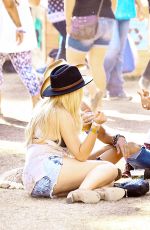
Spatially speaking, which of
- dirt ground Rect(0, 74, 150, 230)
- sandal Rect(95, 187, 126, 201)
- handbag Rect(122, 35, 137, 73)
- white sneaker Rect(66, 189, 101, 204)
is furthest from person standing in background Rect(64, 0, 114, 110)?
white sneaker Rect(66, 189, 101, 204)

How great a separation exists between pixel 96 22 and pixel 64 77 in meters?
3.84

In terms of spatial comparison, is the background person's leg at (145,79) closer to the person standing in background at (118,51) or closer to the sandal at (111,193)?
the person standing in background at (118,51)

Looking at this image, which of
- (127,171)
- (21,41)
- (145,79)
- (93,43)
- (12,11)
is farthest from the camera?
(145,79)

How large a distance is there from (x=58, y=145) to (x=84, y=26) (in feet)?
12.5

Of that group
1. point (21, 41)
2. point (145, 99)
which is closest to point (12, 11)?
point (21, 41)

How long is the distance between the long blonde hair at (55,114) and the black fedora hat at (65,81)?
0.13ft

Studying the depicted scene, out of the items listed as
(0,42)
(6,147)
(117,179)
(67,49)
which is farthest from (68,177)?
(67,49)

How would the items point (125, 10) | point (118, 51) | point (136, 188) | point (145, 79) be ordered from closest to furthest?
point (136, 188) → point (125, 10) → point (118, 51) → point (145, 79)

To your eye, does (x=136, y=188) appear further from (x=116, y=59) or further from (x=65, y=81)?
(x=116, y=59)

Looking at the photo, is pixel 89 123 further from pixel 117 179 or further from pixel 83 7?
pixel 83 7

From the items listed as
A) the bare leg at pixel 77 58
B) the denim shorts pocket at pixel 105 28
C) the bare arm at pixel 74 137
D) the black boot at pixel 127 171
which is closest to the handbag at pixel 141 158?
the black boot at pixel 127 171

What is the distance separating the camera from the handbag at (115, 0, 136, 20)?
1020cm

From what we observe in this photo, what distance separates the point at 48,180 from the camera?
19.8ft

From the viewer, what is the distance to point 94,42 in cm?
995
